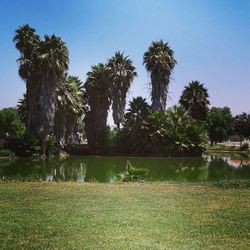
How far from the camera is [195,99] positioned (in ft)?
206

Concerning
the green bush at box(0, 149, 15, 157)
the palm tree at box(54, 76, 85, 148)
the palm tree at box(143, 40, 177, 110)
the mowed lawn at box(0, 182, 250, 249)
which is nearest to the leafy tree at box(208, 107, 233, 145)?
the palm tree at box(143, 40, 177, 110)

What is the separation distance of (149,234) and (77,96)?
46.9 meters

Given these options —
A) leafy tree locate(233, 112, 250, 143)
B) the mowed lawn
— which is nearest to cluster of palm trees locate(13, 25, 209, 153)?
leafy tree locate(233, 112, 250, 143)

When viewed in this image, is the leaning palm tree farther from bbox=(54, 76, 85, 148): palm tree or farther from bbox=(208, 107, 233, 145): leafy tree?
bbox=(208, 107, 233, 145): leafy tree

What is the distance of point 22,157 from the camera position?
47.4 meters

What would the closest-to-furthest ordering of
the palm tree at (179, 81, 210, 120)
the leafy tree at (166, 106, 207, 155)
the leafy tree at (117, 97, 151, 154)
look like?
1. the leafy tree at (166, 106, 207, 155)
2. the leafy tree at (117, 97, 151, 154)
3. the palm tree at (179, 81, 210, 120)

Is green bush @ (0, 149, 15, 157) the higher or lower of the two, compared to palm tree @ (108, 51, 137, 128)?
lower

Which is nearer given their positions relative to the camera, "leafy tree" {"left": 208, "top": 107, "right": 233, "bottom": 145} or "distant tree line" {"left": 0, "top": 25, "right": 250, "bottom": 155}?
"distant tree line" {"left": 0, "top": 25, "right": 250, "bottom": 155}

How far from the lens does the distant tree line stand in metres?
49.5

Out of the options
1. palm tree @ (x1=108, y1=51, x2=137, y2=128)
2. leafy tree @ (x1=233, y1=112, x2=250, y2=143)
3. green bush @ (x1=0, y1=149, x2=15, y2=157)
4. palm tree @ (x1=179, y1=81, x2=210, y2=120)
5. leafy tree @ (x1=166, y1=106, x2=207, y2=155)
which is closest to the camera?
green bush @ (x1=0, y1=149, x2=15, y2=157)

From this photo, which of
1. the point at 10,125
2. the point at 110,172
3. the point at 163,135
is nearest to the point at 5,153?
the point at 10,125

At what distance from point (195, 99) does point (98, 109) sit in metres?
13.8

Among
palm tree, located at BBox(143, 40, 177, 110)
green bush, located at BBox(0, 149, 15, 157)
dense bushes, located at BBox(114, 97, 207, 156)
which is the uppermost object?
palm tree, located at BBox(143, 40, 177, 110)

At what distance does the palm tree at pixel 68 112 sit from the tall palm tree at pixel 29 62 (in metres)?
2.95
